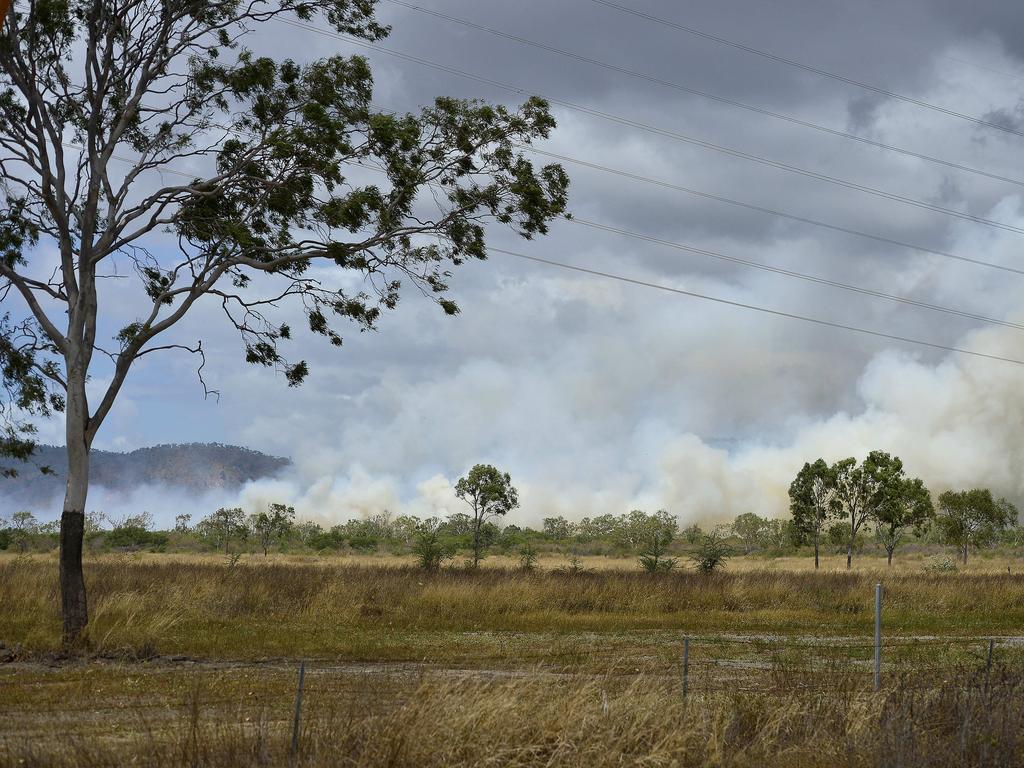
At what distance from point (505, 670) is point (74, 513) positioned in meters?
9.65

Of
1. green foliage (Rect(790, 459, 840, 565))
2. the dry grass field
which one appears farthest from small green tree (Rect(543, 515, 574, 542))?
the dry grass field

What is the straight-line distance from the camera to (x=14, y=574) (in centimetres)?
2667

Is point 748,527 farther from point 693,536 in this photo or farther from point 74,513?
point 74,513

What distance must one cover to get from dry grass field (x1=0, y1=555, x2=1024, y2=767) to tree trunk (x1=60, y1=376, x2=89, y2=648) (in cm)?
55

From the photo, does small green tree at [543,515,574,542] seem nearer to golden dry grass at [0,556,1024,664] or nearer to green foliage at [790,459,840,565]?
green foliage at [790,459,840,565]

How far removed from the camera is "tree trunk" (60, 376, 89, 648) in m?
19.7

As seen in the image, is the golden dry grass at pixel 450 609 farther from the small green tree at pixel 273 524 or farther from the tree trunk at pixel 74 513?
the small green tree at pixel 273 524

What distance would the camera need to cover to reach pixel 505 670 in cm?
1602

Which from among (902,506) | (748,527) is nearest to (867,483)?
(902,506)

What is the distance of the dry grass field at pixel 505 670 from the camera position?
31.0 feet

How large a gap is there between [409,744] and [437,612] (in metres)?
16.3

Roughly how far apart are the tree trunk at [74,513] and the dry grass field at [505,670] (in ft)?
1.81

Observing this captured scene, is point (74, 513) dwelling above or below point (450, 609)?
above

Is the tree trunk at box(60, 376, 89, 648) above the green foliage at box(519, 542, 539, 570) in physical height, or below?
above
